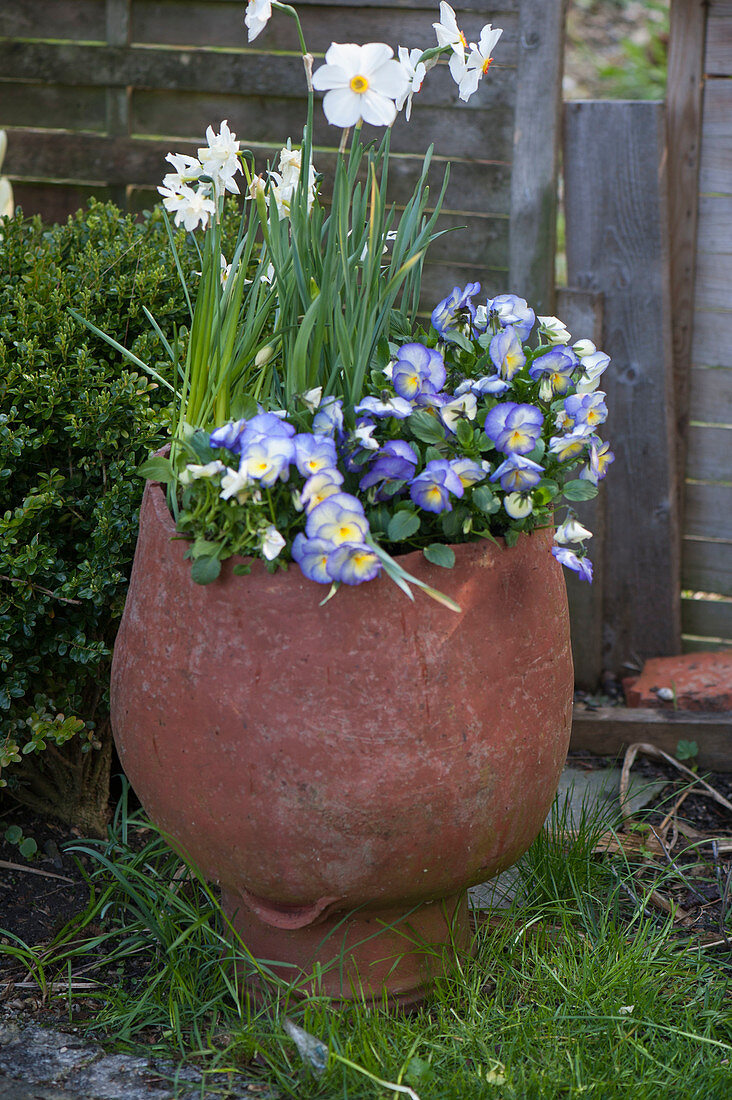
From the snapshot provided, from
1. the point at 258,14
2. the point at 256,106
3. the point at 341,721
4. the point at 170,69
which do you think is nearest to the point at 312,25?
the point at 256,106

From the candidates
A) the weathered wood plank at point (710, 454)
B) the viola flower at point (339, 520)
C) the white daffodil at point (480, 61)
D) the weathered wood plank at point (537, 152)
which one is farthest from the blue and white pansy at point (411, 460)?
the weathered wood plank at point (710, 454)

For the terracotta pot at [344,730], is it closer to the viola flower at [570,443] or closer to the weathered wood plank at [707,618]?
the viola flower at [570,443]

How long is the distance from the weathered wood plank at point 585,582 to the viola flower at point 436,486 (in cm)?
149

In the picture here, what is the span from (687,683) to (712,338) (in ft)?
3.10

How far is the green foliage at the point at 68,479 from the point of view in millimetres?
1812

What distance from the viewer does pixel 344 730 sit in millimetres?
1342

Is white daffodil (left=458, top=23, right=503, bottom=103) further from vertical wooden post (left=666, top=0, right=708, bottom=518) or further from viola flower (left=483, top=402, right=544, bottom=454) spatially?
vertical wooden post (left=666, top=0, right=708, bottom=518)

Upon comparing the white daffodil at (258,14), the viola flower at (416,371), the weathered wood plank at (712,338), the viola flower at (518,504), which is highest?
the white daffodil at (258,14)

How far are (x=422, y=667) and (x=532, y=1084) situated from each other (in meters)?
0.57

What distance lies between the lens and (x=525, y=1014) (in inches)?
59.4

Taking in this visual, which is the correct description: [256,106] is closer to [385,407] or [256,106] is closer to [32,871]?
[385,407]

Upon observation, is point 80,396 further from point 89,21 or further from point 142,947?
point 89,21

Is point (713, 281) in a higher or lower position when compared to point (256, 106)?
lower

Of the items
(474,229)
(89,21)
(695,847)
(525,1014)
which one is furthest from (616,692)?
(89,21)
